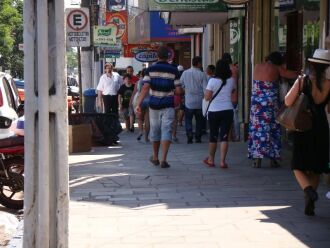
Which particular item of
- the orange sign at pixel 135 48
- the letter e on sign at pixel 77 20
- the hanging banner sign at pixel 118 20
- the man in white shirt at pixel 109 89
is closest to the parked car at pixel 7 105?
the letter e on sign at pixel 77 20

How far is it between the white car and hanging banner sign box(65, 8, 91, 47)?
366cm

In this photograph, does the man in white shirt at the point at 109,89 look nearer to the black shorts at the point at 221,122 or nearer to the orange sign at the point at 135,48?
the black shorts at the point at 221,122

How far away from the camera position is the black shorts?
1062 centimetres

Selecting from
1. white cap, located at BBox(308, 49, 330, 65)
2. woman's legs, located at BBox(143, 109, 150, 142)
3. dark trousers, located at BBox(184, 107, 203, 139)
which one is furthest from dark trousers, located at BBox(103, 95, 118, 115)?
white cap, located at BBox(308, 49, 330, 65)

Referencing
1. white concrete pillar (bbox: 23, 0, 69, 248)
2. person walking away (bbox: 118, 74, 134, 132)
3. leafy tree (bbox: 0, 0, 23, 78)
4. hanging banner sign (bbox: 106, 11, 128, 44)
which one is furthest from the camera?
leafy tree (bbox: 0, 0, 23, 78)

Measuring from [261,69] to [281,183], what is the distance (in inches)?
72.4

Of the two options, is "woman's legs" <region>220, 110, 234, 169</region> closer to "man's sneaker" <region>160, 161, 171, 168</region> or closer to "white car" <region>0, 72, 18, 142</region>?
"man's sneaker" <region>160, 161, 171, 168</region>

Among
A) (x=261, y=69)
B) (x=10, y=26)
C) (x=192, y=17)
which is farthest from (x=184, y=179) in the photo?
(x=10, y=26)

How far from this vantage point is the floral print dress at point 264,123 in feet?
33.7

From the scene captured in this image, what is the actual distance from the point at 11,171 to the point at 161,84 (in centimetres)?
303

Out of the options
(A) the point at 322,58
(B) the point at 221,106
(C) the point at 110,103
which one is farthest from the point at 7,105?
(C) the point at 110,103

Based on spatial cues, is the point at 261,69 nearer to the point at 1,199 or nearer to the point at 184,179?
the point at 184,179

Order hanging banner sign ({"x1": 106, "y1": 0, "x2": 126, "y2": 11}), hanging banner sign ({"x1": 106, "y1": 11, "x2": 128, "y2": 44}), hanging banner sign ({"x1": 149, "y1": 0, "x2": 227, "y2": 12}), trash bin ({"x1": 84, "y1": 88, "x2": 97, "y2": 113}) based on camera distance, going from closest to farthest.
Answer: hanging banner sign ({"x1": 149, "y1": 0, "x2": 227, "y2": 12}) → trash bin ({"x1": 84, "y1": 88, "x2": 97, "y2": 113}) → hanging banner sign ({"x1": 106, "y1": 11, "x2": 128, "y2": 44}) → hanging banner sign ({"x1": 106, "y1": 0, "x2": 126, "y2": 11})

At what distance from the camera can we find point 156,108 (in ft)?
34.5
